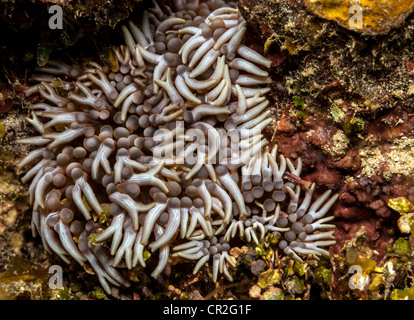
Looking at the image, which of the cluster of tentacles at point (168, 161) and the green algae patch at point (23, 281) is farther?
the green algae patch at point (23, 281)

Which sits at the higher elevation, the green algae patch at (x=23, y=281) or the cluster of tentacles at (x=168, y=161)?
the cluster of tentacles at (x=168, y=161)

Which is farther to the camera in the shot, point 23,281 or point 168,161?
point 23,281

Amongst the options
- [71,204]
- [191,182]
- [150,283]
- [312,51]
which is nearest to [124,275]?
[150,283]

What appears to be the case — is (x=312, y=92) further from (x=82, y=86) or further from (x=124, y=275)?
(x=124, y=275)

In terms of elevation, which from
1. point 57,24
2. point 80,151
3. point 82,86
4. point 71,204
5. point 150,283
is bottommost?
point 150,283

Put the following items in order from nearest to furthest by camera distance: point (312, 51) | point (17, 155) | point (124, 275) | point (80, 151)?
point (312, 51)
point (80, 151)
point (124, 275)
point (17, 155)

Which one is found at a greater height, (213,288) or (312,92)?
(312,92)

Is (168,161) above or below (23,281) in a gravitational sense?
above

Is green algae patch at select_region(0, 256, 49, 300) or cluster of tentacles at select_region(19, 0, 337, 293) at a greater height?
cluster of tentacles at select_region(19, 0, 337, 293)
